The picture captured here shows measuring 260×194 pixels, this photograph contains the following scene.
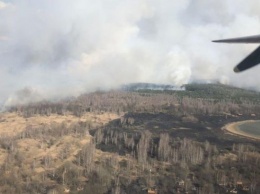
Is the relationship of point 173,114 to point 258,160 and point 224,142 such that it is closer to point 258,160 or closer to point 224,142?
point 224,142

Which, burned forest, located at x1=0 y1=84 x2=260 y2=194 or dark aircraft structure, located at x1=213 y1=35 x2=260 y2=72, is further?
burned forest, located at x1=0 y1=84 x2=260 y2=194

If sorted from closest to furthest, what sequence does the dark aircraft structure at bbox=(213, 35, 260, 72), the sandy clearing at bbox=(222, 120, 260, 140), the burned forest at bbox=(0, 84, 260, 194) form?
1. the dark aircraft structure at bbox=(213, 35, 260, 72)
2. the burned forest at bbox=(0, 84, 260, 194)
3. the sandy clearing at bbox=(222, 120, 260, 140)

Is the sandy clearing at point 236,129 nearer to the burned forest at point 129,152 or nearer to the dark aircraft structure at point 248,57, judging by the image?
the burned forest at point 129,152

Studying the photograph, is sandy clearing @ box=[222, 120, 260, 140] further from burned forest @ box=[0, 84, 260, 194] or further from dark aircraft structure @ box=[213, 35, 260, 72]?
dark aircraft structure @ box=[213, 35, 260, 72]

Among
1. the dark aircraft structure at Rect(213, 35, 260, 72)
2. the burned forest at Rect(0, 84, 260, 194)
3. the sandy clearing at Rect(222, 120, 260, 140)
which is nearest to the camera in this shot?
the dark aircraft structure at Rect(213, 35, 260, 72)

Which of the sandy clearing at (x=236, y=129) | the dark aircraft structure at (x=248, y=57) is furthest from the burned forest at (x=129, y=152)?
the dark aircraft structure at (x=248, y=57)

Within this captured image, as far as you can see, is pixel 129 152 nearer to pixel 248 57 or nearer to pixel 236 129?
pixel 236 129

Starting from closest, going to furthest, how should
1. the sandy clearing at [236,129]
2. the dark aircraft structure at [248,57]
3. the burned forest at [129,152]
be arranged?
the dark aircraft structure at [248,57] < the burned forest at [129,152] < the sandy clearing at [236,129]

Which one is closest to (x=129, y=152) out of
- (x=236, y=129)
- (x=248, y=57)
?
(x=236, y=129)

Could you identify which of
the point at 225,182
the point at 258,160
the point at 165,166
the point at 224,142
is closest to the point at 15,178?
the point at 165,166

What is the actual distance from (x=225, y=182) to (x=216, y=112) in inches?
3372

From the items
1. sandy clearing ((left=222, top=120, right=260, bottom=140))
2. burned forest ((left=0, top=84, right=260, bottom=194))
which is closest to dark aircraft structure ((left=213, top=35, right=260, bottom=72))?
burned forest ((left=0, top=84, right=260, bottom=194))

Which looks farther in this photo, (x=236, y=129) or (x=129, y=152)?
(x=236, y=129)

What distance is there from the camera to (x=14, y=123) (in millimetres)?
128375
